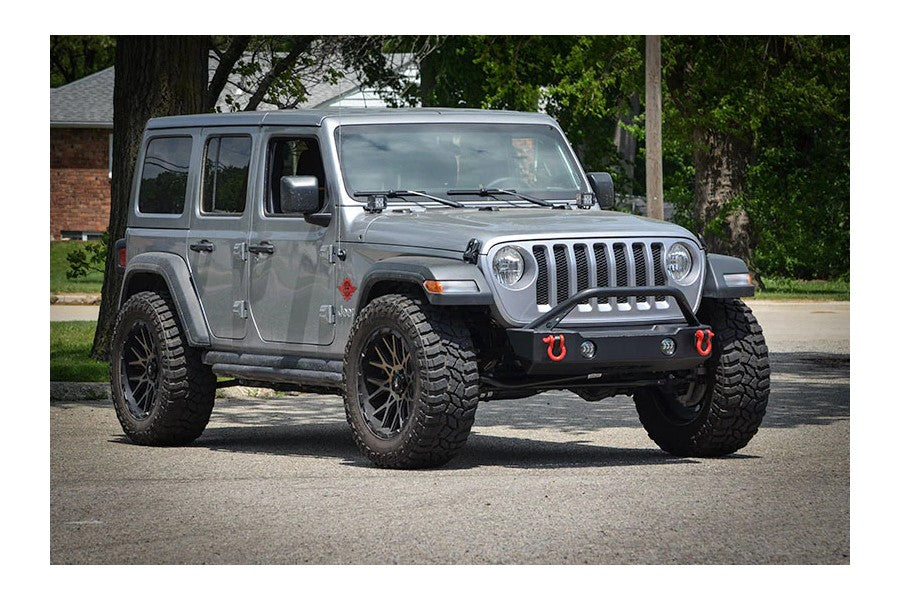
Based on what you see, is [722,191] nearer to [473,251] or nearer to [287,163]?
[287,163]

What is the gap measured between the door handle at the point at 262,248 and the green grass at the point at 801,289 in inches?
885

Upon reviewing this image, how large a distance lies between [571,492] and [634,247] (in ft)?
4.95

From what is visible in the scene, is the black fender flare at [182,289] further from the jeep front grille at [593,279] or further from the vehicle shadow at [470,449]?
the jeep front grille at [593,279]

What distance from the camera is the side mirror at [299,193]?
1091 centimetres

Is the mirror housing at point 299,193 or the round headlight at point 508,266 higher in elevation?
the mirror housing at point 299,193

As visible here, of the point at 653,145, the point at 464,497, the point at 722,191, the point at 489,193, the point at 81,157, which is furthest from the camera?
the point at 81,157

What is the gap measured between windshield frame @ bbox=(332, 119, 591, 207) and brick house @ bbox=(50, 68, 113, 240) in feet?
81.1

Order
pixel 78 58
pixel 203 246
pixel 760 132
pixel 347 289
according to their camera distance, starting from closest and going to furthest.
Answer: pixel 347 289, pixel 203 246, pixel 760 132, pixel 78 58

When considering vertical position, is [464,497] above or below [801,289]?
below

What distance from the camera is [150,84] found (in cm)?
1681

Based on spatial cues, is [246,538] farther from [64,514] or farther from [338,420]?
[338,420]

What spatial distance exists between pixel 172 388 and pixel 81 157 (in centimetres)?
3133

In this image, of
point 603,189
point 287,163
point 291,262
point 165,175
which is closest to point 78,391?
point 165,175

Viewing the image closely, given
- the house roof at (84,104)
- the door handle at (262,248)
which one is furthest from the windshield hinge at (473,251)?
the house roof at (84,104)
